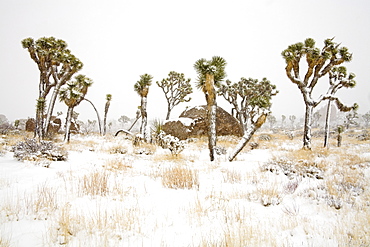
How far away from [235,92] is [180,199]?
21.7m

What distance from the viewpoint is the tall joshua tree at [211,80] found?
9070mm

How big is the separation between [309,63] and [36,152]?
16174 mm

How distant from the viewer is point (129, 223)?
2.76m

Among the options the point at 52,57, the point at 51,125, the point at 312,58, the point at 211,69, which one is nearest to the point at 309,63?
the point at 312,58

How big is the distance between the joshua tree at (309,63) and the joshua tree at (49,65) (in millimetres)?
16755

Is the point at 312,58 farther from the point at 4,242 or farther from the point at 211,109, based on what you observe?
the point at 4,242

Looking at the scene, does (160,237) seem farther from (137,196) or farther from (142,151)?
(142,151)

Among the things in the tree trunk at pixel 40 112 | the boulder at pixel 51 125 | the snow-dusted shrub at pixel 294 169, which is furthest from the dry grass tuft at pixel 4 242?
the boulder at pixel 51 125

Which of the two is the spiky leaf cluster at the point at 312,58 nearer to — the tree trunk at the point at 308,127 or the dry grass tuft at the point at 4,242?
the tree trunk at the point at 308,127

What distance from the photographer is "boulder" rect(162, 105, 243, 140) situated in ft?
58.6

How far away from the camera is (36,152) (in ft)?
23.7

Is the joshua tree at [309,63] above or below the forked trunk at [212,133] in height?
Result: above

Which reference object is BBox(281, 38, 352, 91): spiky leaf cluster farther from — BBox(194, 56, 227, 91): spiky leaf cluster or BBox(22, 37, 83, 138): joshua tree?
BBox(22, 37, 83, 138): joshua tree

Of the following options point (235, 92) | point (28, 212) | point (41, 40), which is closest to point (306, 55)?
point (235, 92)
